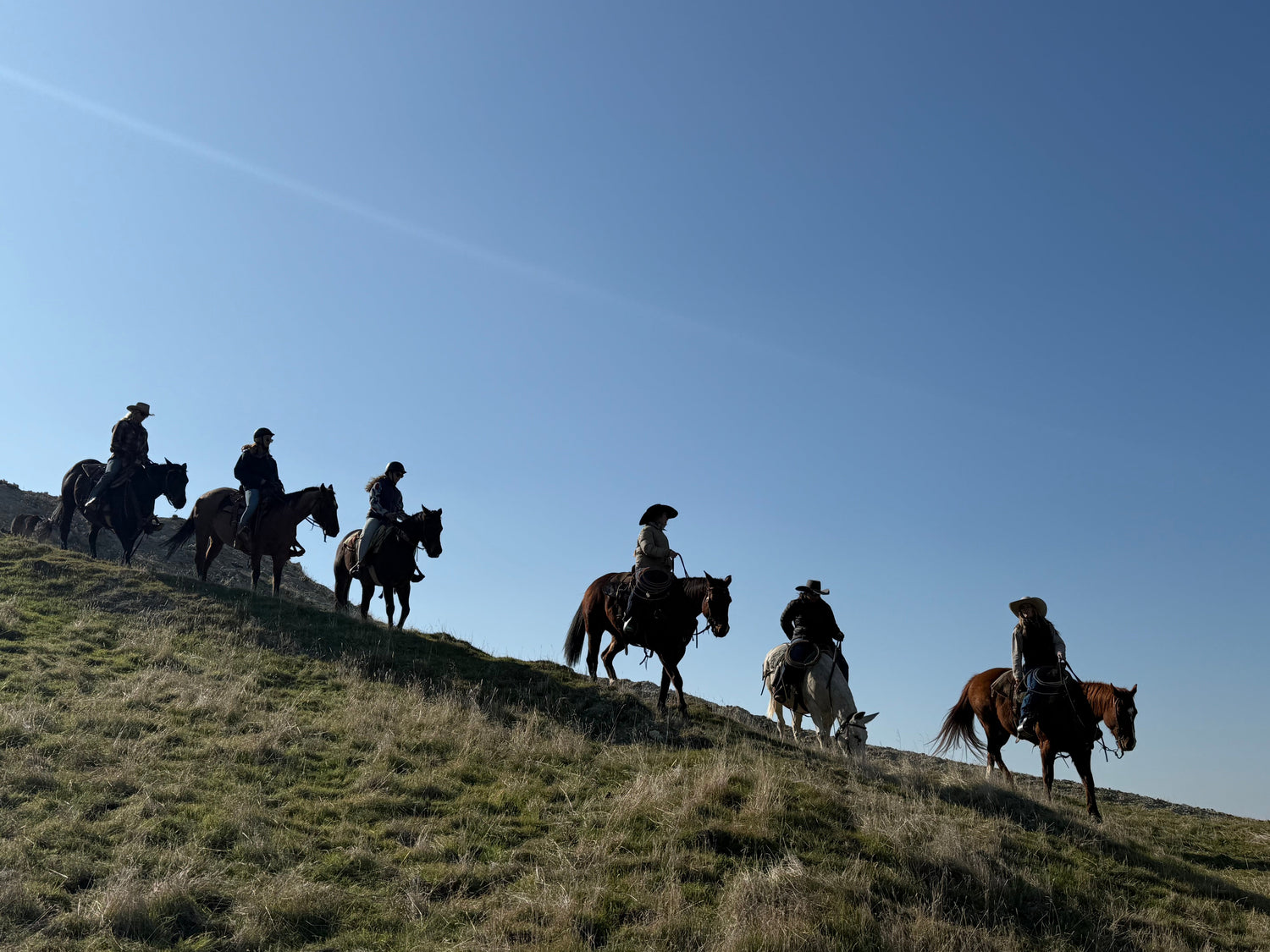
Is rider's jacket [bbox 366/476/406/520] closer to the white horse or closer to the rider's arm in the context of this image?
the white horse

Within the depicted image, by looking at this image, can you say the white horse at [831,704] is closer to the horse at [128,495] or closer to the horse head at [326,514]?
the horse head at [326,514]

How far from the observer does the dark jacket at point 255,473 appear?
19.9 meters

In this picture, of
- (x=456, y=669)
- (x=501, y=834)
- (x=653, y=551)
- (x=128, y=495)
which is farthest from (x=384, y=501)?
(x=501, y=834)

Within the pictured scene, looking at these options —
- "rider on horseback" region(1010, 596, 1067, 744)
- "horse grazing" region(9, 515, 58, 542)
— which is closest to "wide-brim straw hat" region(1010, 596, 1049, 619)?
"rider on horseback" region(1010, 596, 1067, 744)

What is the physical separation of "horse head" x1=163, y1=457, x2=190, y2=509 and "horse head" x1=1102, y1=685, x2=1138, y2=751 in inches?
815

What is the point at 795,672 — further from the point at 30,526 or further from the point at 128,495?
the point at 30,526

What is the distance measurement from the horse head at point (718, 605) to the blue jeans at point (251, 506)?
11.1 metres

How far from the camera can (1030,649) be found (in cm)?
1305

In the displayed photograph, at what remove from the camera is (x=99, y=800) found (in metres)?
9.13

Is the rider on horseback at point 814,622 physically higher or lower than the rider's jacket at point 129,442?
lower

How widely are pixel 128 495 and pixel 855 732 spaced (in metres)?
17.7

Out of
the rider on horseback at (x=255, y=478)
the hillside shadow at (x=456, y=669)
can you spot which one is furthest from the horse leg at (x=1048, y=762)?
the rider on horseback at (x=255, y=478)

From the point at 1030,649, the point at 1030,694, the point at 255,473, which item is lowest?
the point at 1030,694

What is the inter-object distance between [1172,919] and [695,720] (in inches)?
277
